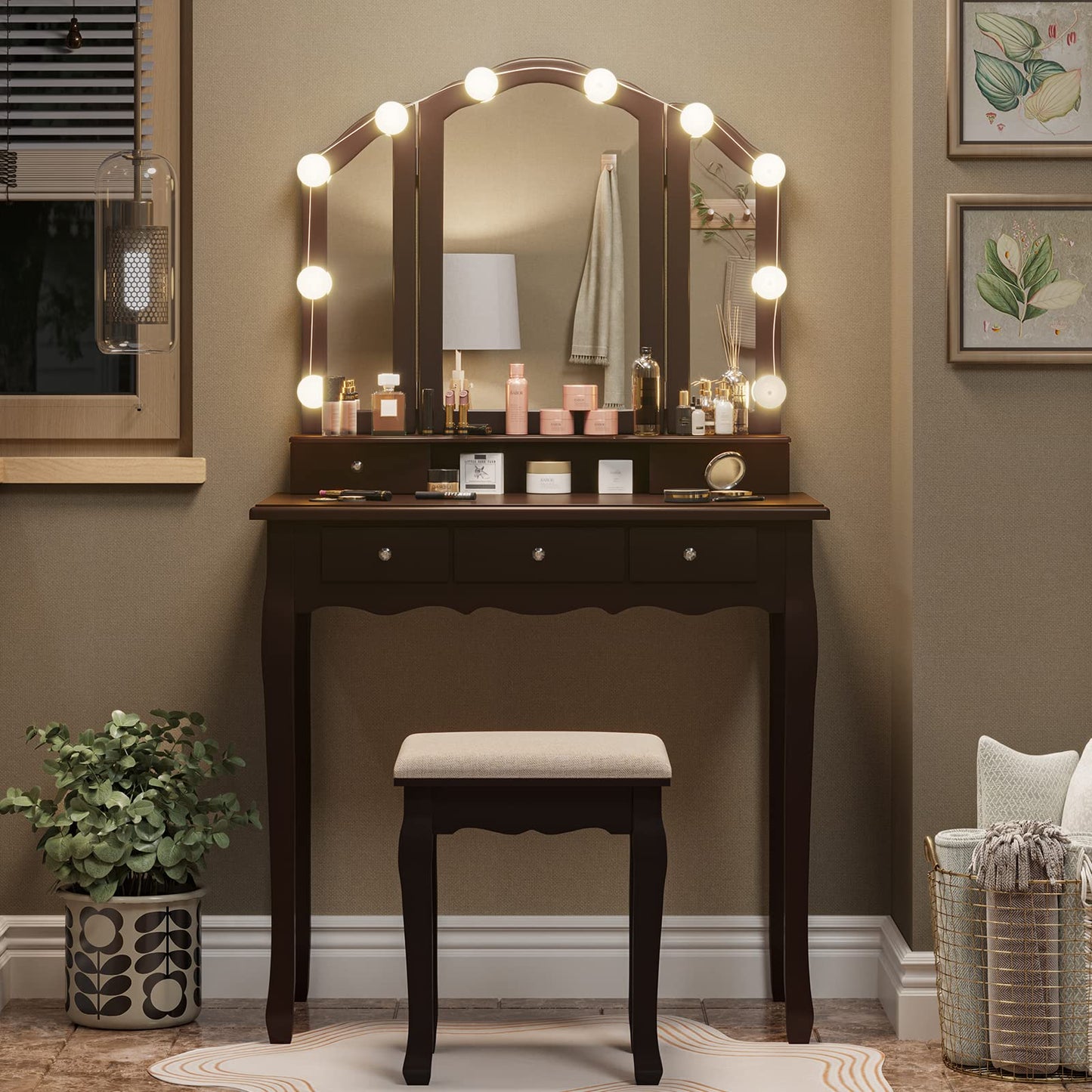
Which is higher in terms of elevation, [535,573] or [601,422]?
[601,422]

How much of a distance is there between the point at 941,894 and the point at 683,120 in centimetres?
158

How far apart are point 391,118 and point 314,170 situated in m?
0.19

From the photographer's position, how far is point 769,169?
2.78 meters

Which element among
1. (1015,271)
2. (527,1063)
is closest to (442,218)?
(1015,271)

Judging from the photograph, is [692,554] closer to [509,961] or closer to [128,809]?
[509,961]

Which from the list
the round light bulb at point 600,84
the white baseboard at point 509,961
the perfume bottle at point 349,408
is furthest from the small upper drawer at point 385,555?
the round light bulb at point 600,84

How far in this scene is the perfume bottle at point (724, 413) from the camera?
9.12ft

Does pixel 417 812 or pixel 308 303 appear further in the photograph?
pixel 308 303

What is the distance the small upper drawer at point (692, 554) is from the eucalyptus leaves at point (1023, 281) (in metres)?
0.68

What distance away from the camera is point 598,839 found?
2883 millimetres

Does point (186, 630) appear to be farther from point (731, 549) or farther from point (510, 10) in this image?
point (510, 10)

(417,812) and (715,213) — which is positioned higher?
(715,213)

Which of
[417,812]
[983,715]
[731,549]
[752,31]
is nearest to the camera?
[417,812]

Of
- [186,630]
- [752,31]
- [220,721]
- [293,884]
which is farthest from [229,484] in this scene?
[752,31]
